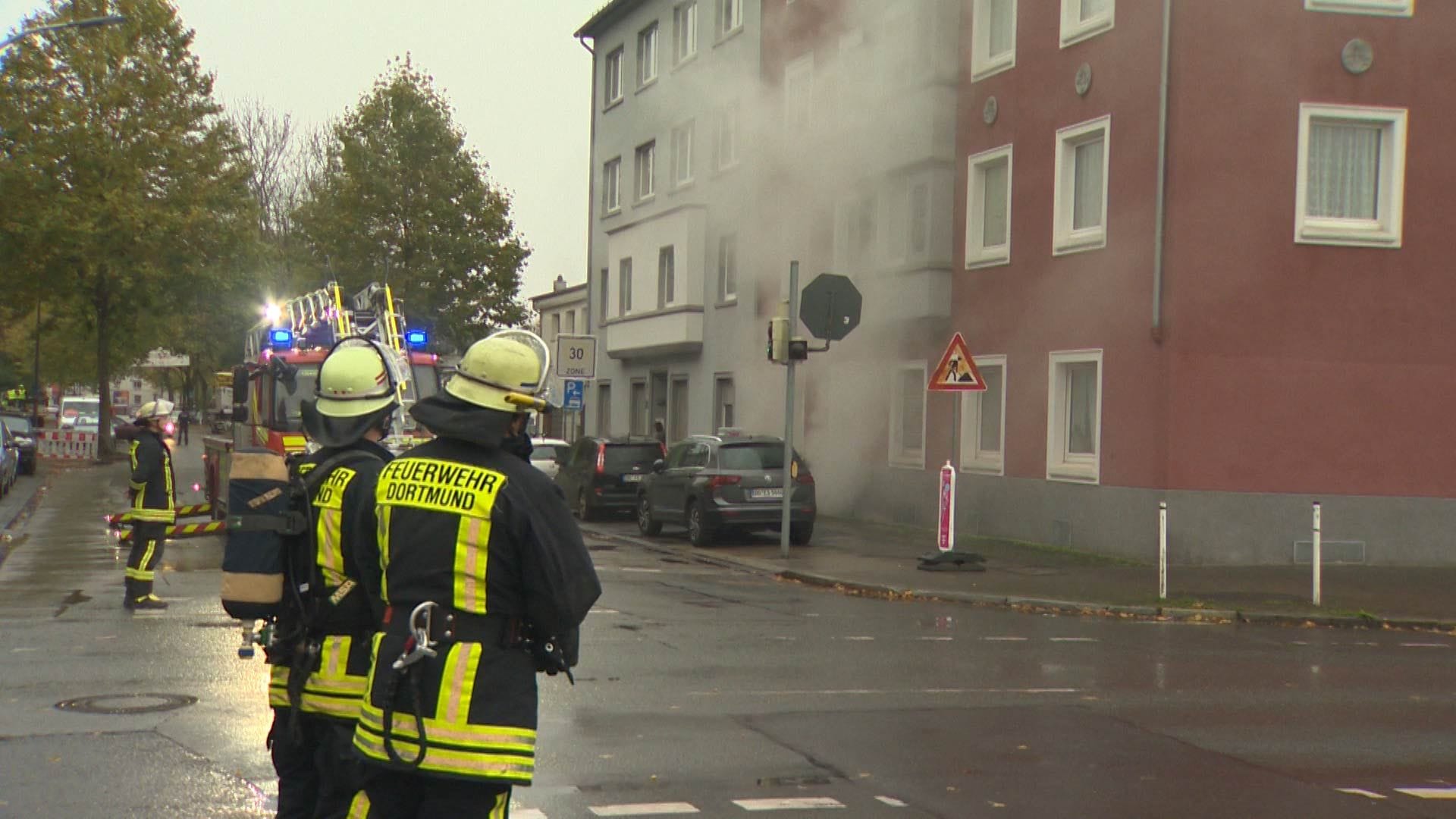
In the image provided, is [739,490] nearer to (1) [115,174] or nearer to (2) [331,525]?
(2) [331,525]

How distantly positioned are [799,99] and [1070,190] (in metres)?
6.68

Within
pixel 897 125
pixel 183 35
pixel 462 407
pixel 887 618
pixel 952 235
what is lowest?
pixel 887 618

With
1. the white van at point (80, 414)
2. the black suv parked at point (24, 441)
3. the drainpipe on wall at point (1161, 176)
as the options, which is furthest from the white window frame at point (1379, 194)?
the white van at point (80, 414)

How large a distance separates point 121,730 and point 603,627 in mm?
4559

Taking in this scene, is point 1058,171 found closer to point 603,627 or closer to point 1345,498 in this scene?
point 1345,498

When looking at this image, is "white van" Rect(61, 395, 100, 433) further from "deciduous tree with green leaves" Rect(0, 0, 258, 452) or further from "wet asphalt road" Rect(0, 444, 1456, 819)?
"wet asphalt road" Rect(0, 444, 1456, 819)

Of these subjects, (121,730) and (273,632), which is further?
(121,730)

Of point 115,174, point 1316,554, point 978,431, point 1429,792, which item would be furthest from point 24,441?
point 1429,792

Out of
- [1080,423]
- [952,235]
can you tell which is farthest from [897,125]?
[1080,423]

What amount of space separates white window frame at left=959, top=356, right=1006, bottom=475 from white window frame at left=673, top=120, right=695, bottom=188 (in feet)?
39.5

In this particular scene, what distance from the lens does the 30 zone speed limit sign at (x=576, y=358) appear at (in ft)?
86.1

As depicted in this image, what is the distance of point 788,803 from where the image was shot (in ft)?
19.7

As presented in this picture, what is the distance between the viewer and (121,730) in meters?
7.25

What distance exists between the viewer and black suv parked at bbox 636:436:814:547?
64.1 feet
